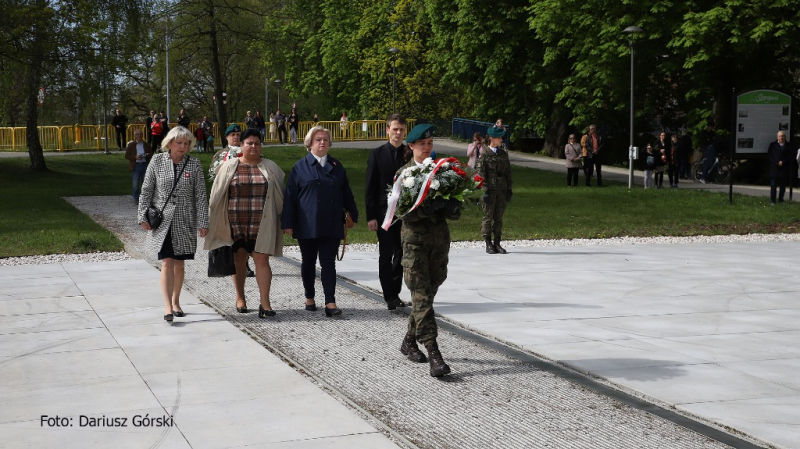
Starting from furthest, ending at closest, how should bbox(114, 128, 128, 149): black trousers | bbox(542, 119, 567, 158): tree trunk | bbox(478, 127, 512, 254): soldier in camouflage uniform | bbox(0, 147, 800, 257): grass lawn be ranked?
bbox(114, 128, 128, 149): black trousers → bbox(542, 119, 567, 158): tree trunk → bbox(0, 147, 800, 257): grass lawn → bbox(478, 127, 512, 254): soldier in camouflage uniform

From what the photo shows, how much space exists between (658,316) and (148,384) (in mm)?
5115

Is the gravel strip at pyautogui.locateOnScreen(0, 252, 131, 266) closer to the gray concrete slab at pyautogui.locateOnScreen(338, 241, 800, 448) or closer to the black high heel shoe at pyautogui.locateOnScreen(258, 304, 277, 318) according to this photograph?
the gray concrete slab at pyautogui.locateOnScreen(338, 241, 800, 448)

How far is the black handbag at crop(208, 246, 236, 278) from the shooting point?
952 cm

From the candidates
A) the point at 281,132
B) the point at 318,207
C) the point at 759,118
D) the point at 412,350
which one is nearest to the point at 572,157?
the point at 759,118

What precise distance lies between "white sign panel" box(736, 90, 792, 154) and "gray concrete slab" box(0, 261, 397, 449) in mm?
17320

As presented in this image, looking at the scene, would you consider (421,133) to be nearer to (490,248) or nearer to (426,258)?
(426,258)

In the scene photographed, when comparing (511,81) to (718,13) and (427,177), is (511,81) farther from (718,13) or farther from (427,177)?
(427,177)

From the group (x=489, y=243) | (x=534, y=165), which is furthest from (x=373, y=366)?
(x=534, y=165)

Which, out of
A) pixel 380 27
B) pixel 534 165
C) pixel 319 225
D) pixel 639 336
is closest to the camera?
pixel 639 336

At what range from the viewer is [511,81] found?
44.2 metres

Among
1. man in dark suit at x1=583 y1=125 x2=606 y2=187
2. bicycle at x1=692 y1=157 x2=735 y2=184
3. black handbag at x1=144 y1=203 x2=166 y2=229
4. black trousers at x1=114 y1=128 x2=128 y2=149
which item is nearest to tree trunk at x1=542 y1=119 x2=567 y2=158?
bicycle at x1=692 y1=157 x2=735 y2=184

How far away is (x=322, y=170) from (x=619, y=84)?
27371 mm

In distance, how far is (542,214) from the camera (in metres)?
22.2

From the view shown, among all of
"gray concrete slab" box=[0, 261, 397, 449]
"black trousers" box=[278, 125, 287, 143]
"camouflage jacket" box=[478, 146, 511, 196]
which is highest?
"black trousers" box=[278, 125, 287, 143]
